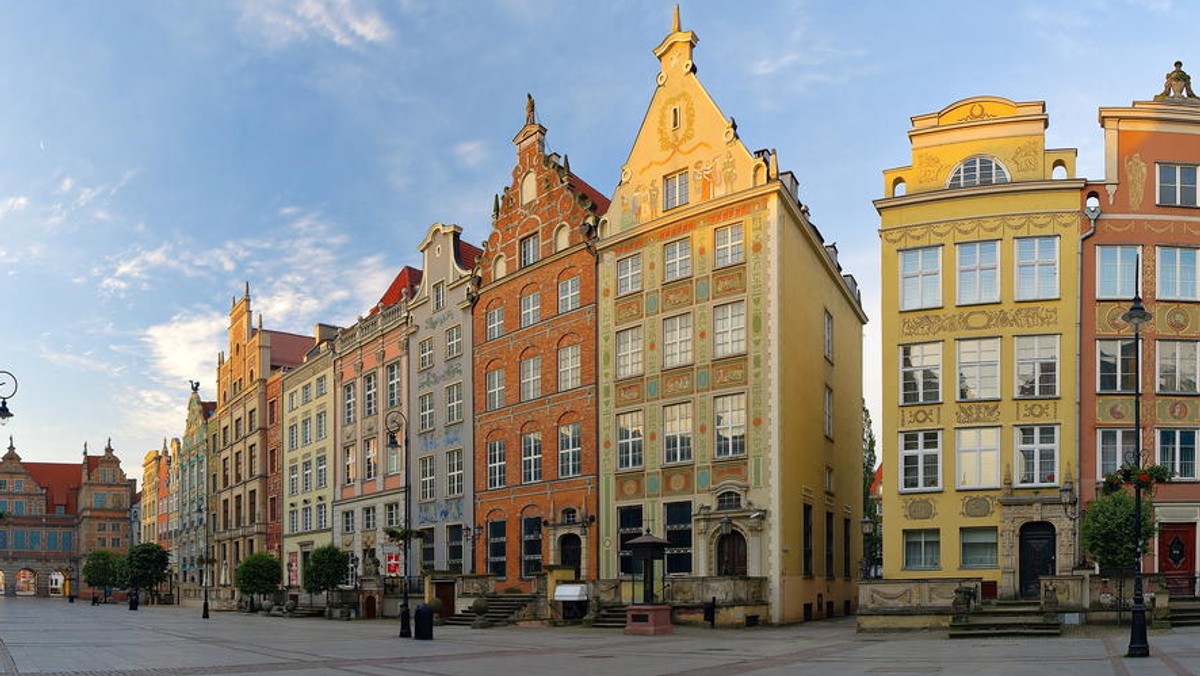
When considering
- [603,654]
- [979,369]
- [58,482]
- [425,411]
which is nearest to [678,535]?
[979,369]

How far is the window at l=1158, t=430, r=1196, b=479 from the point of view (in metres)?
35.6

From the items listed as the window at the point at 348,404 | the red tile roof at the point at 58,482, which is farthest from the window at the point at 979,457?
the red tile roof at the point at 58,482

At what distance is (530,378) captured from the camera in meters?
49.7

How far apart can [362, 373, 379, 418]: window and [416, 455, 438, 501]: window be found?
6.46 meters

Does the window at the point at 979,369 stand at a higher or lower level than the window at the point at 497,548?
higher

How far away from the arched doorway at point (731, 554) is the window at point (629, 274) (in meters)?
10.2

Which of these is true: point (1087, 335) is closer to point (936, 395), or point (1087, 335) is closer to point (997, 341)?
point (997, 341)

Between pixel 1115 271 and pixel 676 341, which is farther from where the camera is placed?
pixel 676 341

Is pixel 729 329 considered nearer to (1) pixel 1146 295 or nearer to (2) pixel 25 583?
→ (1) pixel 1146 295

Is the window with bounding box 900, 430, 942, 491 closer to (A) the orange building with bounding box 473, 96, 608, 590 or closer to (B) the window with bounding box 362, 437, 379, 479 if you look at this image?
(A) the orange building with bounding box 473, 96, 608, 590

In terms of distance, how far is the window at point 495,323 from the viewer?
52.1 meters

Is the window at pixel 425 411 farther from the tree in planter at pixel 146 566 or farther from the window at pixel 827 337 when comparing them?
the tree in planter at pixel 146 566

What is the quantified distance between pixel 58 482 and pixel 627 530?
5270 inches

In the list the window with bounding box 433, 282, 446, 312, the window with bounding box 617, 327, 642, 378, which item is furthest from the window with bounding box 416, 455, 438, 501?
the window with bounding box 617, 327, 642, 378
